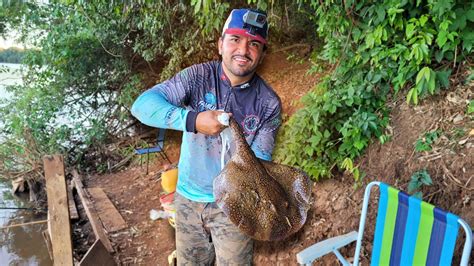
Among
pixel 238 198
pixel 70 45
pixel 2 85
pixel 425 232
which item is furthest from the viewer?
pixel 2 85

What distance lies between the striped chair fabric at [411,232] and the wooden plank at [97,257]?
2.61 metres

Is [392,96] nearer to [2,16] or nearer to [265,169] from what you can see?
[265,169]

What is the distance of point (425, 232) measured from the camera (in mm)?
1857

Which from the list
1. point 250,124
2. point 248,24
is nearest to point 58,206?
point 250,124

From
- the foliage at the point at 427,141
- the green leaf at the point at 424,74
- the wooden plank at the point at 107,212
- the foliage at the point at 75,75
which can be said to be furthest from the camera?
the foliage at the point at 75,75

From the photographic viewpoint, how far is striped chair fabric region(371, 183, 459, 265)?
1749 mm

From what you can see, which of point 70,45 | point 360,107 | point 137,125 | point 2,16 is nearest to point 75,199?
point 137,125

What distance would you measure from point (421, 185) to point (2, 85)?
340 inches

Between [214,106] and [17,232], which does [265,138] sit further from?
[17,232]

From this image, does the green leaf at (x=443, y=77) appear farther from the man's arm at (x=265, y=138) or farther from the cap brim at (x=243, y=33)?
the cap brim at (x=243, y=33)

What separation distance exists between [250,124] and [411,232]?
118 cm

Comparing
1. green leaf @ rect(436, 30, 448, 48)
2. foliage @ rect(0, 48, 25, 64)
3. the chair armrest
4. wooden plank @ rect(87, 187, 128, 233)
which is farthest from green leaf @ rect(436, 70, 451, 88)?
foliage @ rect(0, 48, 25, 64)

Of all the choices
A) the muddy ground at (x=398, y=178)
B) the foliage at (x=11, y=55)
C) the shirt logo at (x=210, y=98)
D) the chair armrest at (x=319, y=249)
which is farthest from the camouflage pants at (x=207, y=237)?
the foliage at (x=11, y=55)

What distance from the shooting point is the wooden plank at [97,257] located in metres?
3.18
